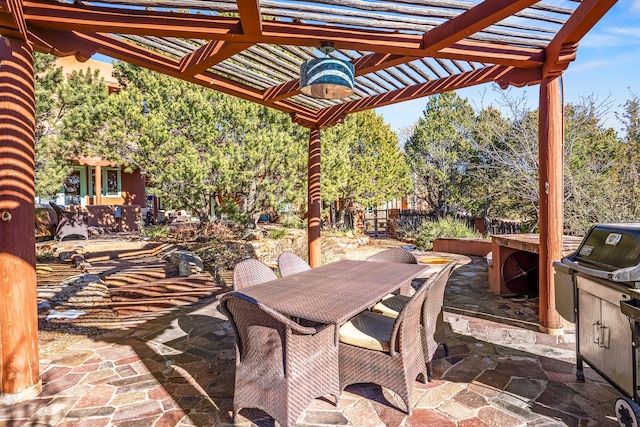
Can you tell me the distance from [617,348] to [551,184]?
1956 millimetres

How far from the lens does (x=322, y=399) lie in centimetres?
254

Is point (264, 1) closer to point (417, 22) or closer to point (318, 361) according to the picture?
point (417, 22)

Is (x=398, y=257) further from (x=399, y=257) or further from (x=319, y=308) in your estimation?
(x=319, y=308)

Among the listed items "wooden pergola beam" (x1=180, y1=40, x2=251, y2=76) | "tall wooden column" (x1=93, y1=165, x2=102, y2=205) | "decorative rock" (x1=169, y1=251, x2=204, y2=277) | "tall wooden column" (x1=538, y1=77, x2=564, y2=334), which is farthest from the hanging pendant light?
"tall wooden column" (x1=93, y1=165, x2=102, y2=205)

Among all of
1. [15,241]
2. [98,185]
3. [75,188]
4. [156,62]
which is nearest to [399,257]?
[156,62]

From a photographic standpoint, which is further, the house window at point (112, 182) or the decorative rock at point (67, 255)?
the house window at point (112, 182)

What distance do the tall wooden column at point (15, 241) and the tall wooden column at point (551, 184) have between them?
4467 mm

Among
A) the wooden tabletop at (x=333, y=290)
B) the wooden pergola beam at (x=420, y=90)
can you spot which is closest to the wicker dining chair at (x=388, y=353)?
the wooden tabletop at (x=333, y=290)

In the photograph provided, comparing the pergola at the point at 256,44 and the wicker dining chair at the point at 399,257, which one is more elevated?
the pergola at the point at 256,44

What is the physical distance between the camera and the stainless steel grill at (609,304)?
6.31 feet

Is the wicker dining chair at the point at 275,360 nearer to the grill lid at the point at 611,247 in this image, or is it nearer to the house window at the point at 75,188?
the grill lid at the point at 611,247

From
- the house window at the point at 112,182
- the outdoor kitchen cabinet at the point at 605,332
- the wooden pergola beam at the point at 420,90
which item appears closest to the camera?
the outdoor kitchen cabinet at the point at 605,332

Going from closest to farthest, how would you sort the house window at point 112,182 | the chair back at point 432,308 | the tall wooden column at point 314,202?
the chair back at point 432,308, the tall wooden column at point 314,202, the house window at point 112,182

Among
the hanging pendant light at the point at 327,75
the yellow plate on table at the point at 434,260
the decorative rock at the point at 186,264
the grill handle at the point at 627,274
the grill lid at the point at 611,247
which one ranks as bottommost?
the yellow plate on table at the point at 434,260
